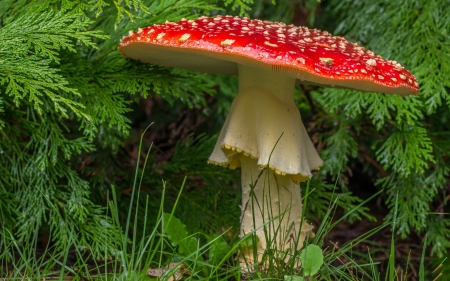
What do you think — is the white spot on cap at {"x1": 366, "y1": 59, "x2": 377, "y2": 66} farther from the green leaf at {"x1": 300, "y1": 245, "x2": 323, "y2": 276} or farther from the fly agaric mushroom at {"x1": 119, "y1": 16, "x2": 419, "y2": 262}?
the green leaf at {"x1": 300, "y1": 245, "x2": 323, "y2": 276}

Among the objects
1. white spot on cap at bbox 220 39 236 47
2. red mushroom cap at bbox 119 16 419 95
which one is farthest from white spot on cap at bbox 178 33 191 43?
white spot on cap at bbox 220 39 236 47

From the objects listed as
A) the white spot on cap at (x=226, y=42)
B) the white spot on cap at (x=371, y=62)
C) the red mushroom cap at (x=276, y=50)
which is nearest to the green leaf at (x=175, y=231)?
the red mushroom cap at (x=276, y=50)

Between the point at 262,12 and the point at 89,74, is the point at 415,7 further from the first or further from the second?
the point at 89,74

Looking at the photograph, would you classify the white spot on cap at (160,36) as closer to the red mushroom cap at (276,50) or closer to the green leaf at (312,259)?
the red mushroom cap at (276,50)

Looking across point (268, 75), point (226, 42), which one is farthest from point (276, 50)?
point (268, 75)

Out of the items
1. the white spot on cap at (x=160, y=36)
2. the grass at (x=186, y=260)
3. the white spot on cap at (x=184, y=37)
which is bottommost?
the grass at (x=186, y=260)

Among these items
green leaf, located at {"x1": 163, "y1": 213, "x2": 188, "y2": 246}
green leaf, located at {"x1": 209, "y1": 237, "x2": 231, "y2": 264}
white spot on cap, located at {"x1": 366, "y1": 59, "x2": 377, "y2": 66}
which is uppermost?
white spot on cap, located at {"x1": 366, "y1": 59, "x2": 377, "y2": 66}
